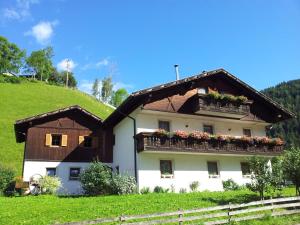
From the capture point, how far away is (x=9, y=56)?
9119 cm

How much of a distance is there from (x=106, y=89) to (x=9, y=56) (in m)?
25.8

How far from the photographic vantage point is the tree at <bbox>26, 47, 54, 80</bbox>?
97.6 meters

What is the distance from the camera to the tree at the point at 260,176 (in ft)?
61.6

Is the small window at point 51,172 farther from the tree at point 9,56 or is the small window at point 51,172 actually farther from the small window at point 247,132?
the tree at point 9,56

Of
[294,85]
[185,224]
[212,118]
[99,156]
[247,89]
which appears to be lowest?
[185,224]

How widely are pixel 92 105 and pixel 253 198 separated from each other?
56.6 meters

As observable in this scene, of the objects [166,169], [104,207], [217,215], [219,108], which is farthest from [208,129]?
[217,215]

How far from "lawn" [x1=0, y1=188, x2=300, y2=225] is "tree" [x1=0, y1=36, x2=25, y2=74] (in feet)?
249

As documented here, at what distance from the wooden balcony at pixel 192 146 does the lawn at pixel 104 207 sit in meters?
3.89

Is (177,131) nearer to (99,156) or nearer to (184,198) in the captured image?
(184,198)

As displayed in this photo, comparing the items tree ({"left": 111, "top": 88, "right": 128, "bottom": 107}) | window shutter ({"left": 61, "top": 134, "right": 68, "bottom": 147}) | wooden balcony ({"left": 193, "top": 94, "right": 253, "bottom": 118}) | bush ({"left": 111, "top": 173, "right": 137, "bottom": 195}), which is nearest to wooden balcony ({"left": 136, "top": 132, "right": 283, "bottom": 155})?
bush ({"left": 111, "top": 173, "right": 137, "bottom": 195})

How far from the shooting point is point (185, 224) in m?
13.8

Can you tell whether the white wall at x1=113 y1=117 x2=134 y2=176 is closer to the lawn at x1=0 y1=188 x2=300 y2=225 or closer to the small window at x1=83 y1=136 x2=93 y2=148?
the small window at x1=83 y1=136 x2=93 y2=148

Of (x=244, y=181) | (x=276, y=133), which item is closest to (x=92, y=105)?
(x=276, y=133)
